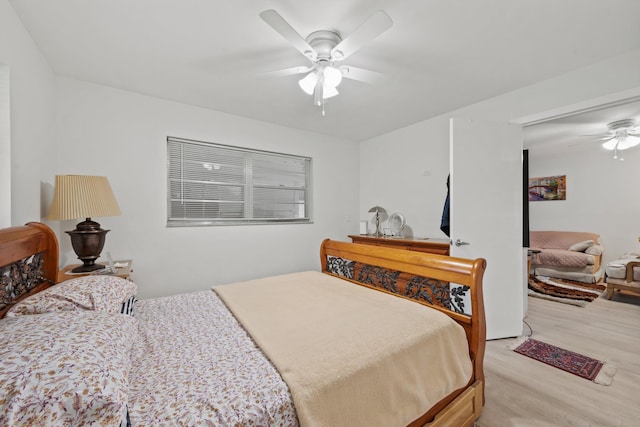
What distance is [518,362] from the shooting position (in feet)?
7.32

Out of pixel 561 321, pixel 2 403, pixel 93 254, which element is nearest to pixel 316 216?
pixel 93 254

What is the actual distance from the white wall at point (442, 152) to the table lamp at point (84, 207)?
3.04 meters

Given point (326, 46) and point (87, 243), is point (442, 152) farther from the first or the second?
point (87, 243)

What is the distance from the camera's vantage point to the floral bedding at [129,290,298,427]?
812mm

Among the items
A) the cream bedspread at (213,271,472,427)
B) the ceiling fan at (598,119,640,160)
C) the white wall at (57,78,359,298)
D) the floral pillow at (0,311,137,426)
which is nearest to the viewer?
the floral pillow at (0,311,137,426)

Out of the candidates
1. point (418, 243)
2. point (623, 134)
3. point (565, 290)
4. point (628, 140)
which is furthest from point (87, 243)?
point (628, 140)

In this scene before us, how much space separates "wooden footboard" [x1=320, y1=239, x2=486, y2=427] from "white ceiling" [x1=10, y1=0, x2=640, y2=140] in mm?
1546

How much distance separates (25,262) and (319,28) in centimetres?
217

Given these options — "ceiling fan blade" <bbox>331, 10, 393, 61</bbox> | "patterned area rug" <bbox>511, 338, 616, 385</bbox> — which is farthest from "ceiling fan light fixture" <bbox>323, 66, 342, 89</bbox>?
"patterned area rug" <bbox>511, 338, 616, 385</bbox>

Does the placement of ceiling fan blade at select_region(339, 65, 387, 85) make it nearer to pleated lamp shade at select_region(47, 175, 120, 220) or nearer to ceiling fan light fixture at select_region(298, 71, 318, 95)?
ceiling fan light fixture at select_region(298, 71, 318, 95)

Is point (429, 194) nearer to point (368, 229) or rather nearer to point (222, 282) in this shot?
point (368, 229)

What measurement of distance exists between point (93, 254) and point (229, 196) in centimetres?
156

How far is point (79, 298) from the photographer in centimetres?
124

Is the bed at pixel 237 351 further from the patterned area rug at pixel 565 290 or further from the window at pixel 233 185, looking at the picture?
the patterned area rug at pixel 565 290
